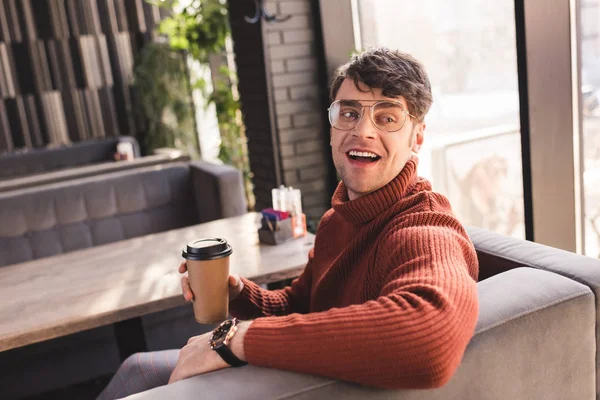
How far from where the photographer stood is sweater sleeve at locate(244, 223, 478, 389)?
0.97 metres

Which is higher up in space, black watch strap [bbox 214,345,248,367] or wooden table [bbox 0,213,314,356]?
black watch strap [bbox 214,345,248,367]

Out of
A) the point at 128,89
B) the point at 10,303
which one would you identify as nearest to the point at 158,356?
the point at 10,303

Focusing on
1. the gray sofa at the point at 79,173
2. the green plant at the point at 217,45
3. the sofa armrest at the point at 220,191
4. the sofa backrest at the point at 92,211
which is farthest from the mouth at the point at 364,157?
the green plant at the point at 217,45

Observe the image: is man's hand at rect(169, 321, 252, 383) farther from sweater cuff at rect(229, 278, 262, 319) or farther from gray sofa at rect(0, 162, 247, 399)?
gray sofa at rect(0, 162, 247, 399)

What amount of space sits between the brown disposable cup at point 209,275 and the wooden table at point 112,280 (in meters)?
0.37

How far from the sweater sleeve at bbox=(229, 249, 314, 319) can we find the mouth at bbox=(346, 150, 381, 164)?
17.6 inches

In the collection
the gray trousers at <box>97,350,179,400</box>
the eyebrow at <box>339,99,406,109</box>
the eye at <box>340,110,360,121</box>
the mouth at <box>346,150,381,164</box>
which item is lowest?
the gray trousers at <box>97,350,179,400</box>

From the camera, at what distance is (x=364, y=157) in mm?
1407

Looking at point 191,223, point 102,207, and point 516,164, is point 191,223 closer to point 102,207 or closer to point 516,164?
point 102,207

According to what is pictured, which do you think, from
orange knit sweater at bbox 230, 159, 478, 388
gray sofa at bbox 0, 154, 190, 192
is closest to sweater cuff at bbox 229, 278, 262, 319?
orange knit sweater at bbox 230, 159, 478, 388

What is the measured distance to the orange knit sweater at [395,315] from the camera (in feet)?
3.19

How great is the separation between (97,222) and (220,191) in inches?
28.6

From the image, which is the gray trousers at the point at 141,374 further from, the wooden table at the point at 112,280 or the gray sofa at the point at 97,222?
the gray sofa at the point at 97,222

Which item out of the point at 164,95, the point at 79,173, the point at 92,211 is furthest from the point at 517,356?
the point at 164,95
